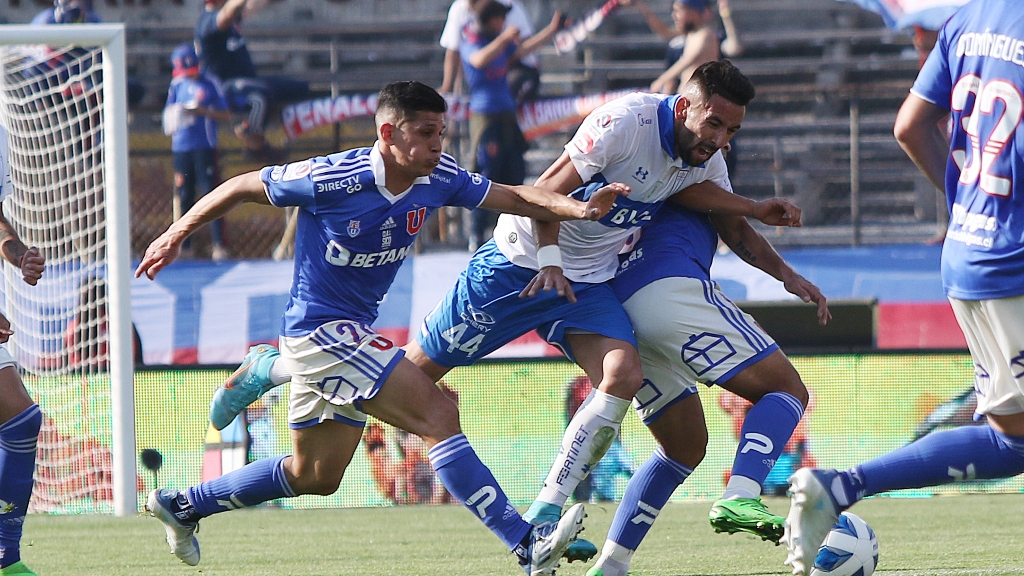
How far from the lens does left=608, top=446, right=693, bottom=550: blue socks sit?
16.0ft

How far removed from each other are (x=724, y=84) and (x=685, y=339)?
924mm

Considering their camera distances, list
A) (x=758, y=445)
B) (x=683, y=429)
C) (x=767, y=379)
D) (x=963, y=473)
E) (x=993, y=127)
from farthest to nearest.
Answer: (x=683, y=429) < (x=767, y=379) < (x=758, y=445) < (x=963, y=473) < (x=993, y=127)

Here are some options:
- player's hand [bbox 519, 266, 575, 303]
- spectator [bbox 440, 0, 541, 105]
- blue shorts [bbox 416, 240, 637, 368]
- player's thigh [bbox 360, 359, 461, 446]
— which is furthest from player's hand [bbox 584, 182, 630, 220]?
spectator [bbox 440, 0, 541, 105]

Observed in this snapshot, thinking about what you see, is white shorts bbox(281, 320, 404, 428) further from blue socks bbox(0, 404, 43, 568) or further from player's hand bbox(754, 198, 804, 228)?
player's hand bbox(754, 198, 804, 228)

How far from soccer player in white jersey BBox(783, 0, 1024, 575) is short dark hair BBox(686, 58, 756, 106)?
76cm

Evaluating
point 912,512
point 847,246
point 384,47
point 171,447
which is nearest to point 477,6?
point 384,47

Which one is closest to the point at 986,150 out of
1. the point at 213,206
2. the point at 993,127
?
the point at 993,127

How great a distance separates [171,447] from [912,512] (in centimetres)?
462

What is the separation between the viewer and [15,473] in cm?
511

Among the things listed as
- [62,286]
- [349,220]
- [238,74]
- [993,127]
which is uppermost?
[993,127]

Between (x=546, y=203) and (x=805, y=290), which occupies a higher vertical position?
(x=546, y=203)

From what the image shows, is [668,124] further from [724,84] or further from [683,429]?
[683,429]

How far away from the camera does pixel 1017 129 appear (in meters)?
3.60

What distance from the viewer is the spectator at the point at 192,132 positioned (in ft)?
39.5
